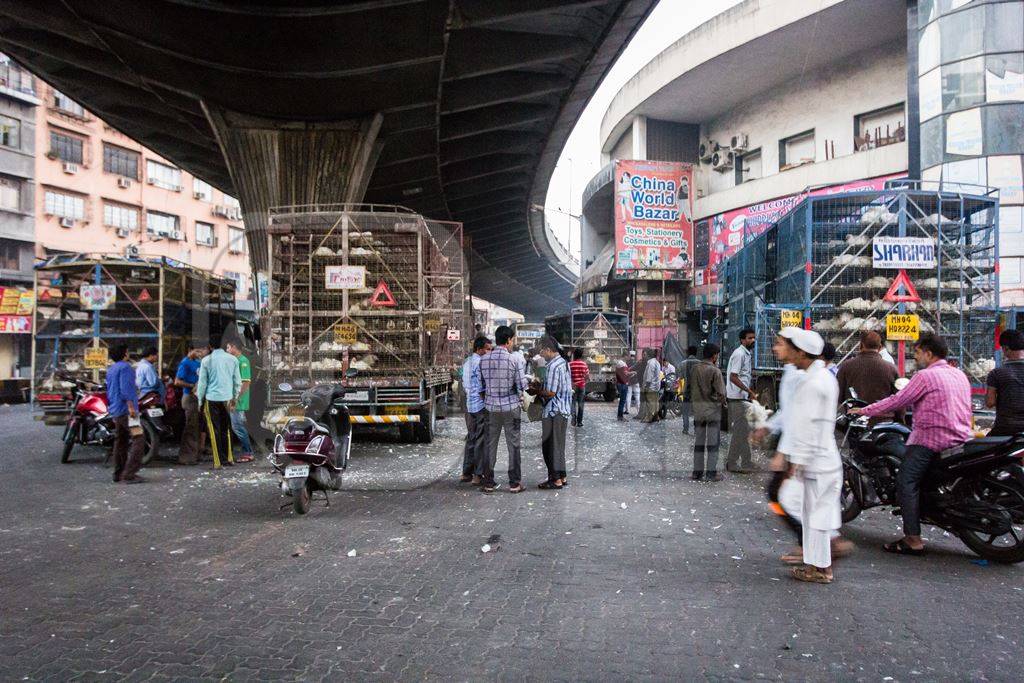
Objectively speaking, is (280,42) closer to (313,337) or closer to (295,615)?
(313,337)

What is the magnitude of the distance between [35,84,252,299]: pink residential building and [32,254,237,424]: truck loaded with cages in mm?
15317

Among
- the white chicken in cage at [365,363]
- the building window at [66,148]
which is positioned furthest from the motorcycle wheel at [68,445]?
the building window at [66,148]

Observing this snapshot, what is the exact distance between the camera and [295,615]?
399cm

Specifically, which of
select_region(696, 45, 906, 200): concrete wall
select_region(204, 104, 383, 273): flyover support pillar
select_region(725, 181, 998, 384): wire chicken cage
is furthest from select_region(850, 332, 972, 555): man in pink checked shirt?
select_region(696, 45, 906, 200): concrete wall

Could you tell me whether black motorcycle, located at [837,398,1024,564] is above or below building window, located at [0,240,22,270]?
below

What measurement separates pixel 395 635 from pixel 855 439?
4.32 meters

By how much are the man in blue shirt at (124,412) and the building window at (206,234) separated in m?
36.0

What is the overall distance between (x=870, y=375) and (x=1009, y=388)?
1.73 m

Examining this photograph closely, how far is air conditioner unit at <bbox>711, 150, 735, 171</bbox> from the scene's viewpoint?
109 feet

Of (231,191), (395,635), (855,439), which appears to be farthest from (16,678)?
(231,191)

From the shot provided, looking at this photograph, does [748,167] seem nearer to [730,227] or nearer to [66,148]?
[730,227]

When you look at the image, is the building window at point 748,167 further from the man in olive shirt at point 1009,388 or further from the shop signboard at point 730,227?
the man in olive shirt at point 1009,388

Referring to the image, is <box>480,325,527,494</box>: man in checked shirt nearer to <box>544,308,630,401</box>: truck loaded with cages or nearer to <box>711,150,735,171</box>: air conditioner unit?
<box>544,308,630,401</box>: truck loaded with cages

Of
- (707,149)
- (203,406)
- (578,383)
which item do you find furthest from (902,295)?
(707,149)
